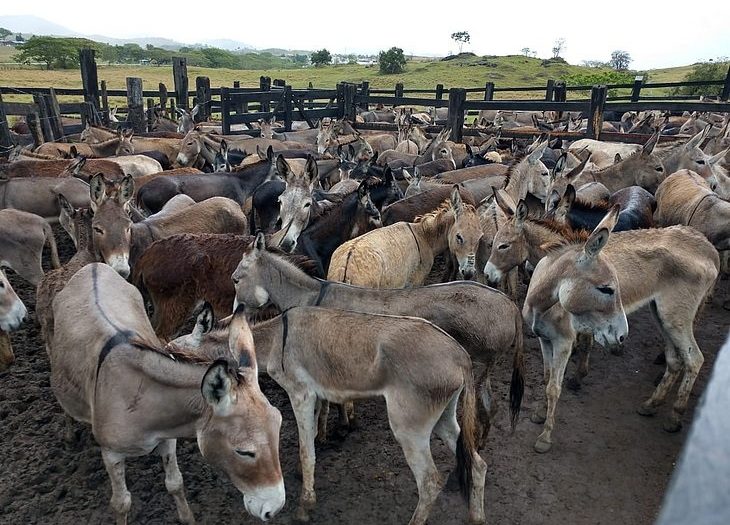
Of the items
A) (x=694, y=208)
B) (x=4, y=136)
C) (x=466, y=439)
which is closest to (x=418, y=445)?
(x=466, y=439)

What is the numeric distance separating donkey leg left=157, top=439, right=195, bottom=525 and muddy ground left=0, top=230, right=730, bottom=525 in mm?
125

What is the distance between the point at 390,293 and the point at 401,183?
5879 millimetres

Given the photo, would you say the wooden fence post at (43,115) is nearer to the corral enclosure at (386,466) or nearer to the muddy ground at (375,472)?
the corral enclosure at (386,466)

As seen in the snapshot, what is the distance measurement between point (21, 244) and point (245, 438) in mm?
5378

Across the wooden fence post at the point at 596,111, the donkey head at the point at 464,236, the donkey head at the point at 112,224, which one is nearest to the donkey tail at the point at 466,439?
the donkey head at the point at 464,236

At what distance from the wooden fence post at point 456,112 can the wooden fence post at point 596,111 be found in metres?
3.18

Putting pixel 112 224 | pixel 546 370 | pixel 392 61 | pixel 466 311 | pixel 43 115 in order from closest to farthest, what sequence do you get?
pixel 466 311 < pixel 546 370 < pixel 112 224 < pixel 43 115 < pixel 392 61

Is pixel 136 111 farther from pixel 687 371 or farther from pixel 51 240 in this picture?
pixel 687 371

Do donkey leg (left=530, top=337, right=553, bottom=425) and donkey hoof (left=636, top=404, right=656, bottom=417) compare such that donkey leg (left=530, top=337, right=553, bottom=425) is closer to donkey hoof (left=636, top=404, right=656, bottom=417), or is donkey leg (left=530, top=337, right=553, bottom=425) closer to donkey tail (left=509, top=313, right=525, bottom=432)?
donkey tail (left=509, top=313, right=525, bottom=432)

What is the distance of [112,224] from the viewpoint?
6.12 m

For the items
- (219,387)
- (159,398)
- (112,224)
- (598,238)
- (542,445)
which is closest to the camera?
(219,387)

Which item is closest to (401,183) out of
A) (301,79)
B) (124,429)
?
(124,429)

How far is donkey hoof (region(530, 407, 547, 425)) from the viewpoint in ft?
16.3

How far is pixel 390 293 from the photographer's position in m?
4.56
